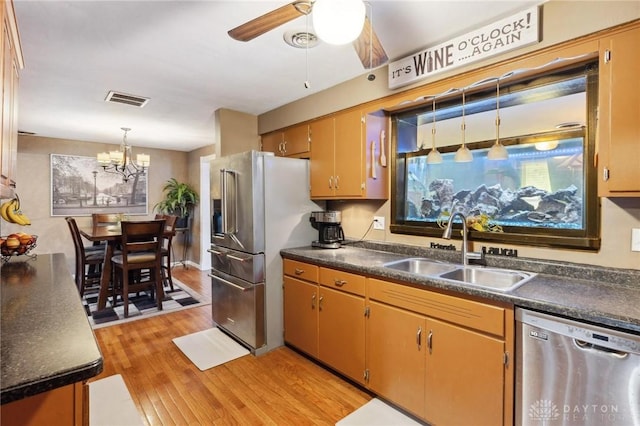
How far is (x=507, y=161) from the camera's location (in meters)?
2.14

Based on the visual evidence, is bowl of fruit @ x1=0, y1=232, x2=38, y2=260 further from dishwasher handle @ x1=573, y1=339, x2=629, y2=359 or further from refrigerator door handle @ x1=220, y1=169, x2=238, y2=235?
dishwasher handle @ x1=573, y1=339, x2=629, y2=359

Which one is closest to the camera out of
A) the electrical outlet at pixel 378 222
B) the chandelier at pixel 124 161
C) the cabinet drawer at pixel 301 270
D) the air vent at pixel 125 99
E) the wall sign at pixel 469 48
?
the wall sign at pixel 469 48

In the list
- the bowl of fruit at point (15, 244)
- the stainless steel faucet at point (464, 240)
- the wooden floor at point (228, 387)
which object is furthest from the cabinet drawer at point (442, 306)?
the bowl of fruit at point (15, 244)

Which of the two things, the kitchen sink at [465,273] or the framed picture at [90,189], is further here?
the framed picture at [90,189]

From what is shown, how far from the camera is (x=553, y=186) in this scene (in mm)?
1944

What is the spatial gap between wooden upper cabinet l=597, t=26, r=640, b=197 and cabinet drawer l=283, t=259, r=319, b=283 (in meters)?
1.81

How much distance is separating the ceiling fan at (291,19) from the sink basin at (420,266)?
1267mm

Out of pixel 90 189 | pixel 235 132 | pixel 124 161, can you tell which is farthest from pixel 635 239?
pixel 90 189

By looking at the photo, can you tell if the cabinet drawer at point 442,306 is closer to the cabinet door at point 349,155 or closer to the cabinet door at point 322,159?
the cabinet door at point 349,155

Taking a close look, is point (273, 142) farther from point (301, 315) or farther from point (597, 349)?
point (597, 349)

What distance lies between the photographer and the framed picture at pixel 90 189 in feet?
17.2

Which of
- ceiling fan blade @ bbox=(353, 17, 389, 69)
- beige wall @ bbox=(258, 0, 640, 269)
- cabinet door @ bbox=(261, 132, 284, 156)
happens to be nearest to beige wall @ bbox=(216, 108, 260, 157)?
cabinet door @ bbox=(261, 132, 284, 156)

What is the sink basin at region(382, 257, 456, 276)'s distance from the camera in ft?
7.14

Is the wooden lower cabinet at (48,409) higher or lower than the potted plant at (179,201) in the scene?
lower
